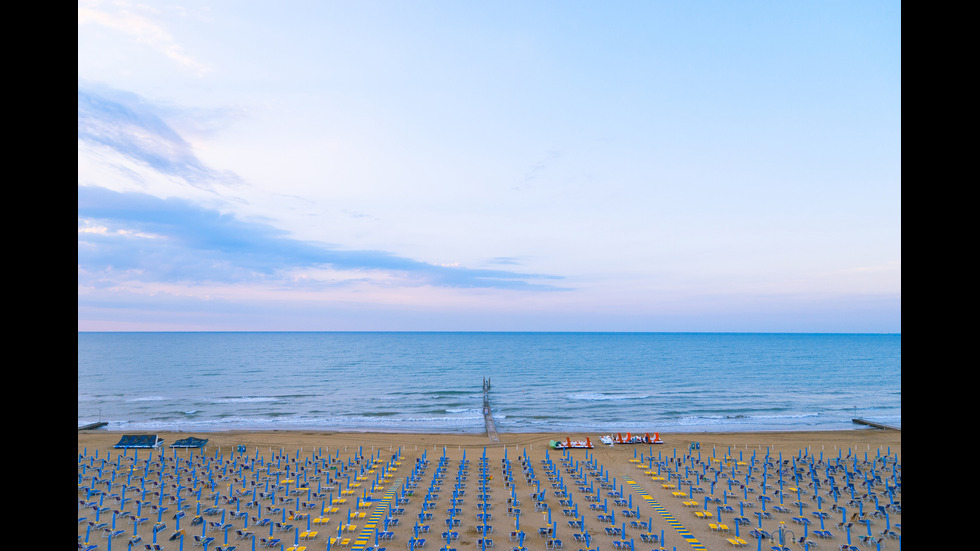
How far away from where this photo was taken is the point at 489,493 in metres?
25.5

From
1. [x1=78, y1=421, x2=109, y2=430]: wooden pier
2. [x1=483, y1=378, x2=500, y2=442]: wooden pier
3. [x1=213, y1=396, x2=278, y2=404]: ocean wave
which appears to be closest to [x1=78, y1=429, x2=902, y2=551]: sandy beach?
[x1=483, y1=378, x2=500, y2=442]: wooden pier

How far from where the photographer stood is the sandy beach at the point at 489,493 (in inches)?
814

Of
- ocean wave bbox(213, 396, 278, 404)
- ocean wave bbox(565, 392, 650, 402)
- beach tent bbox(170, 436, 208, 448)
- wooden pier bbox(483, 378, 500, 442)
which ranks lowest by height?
ocean wave bbox(565, 392, 650, 402)

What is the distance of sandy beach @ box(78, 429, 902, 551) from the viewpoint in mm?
20688

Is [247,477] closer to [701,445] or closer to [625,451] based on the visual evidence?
[625,451]

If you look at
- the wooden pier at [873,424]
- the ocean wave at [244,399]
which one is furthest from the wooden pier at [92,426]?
the wooden pier at [873,424]

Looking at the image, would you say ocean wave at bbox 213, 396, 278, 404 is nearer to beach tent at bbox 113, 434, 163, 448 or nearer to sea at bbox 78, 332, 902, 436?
sea at bbox 78, 332, 902, 436

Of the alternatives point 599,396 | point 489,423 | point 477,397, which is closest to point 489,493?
point 489,423

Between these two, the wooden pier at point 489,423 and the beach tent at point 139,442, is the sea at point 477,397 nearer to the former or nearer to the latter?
the wooden pier at point 489,423

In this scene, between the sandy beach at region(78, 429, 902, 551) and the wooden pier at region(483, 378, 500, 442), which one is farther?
the wooden pier at region(483, 378, 500, 442)
